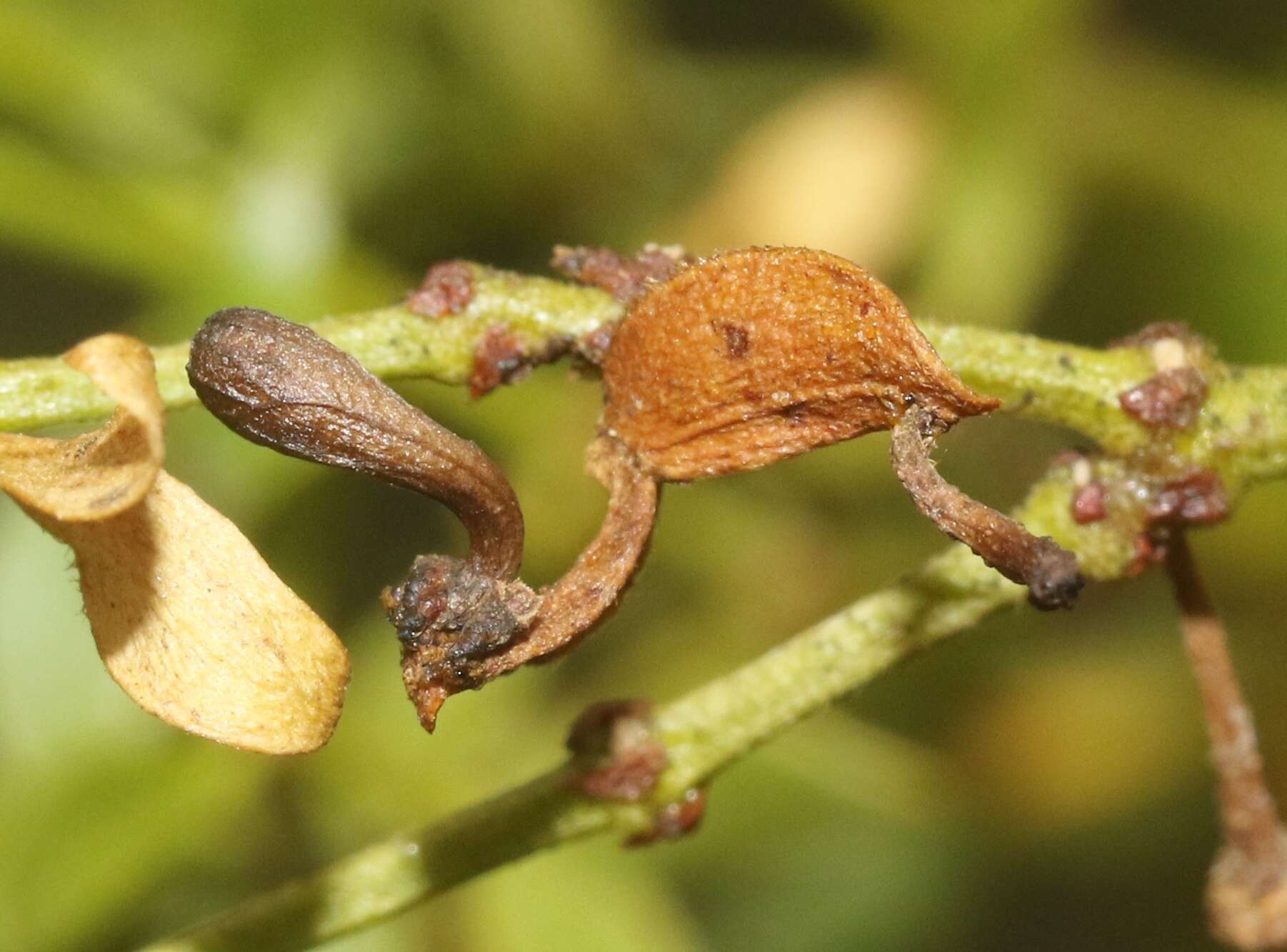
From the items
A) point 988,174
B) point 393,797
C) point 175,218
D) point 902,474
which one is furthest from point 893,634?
point 988,174

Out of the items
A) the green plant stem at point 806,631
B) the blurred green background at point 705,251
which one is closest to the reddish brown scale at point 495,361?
the green plant stem at point 806,631

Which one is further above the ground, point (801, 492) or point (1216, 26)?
point (1216, 26)

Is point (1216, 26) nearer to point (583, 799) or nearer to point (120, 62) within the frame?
point (120, 62)

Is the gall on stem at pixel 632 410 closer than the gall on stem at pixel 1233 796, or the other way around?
the gall on stem at pixel 632 410

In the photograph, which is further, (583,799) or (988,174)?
(988,174)

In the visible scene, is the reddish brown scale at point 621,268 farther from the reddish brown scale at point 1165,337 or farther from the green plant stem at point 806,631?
the reddish brown scale at point 1165,337

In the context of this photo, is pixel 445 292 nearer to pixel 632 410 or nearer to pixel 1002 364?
pixel 632 410
